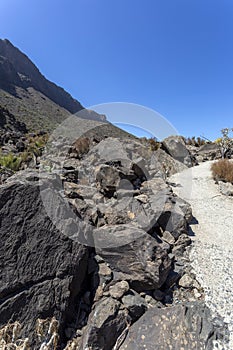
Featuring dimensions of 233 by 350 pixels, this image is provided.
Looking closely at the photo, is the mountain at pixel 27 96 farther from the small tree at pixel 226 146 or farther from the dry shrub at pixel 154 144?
the small tree at pixel 226 146

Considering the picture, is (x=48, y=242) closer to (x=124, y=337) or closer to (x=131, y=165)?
(x=124, y=337)

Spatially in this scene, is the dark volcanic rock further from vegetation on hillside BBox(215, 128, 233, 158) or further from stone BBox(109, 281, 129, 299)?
vegetation on hillside BBox(215, 128, 233, 158)

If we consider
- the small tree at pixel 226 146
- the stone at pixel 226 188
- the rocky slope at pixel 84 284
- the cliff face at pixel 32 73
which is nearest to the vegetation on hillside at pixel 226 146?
the small tree at pixel 226 146

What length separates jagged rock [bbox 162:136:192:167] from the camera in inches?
469

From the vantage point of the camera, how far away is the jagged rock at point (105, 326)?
2.44m

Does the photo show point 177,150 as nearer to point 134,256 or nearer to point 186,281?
point 186,281

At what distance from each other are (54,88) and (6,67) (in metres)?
29.5

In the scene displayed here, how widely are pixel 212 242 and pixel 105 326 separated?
3.30m

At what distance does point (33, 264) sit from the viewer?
8.89ft

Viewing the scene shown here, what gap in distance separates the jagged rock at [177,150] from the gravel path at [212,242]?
3.10 m

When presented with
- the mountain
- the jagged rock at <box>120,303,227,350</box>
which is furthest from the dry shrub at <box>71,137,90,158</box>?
the jagged rock at <box>120,303,227,350</box>

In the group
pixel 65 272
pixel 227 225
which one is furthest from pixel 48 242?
pixel 227 225

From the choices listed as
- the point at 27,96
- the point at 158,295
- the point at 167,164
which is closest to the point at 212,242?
the point at 158,295

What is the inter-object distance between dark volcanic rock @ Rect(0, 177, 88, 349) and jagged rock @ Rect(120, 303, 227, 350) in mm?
966
